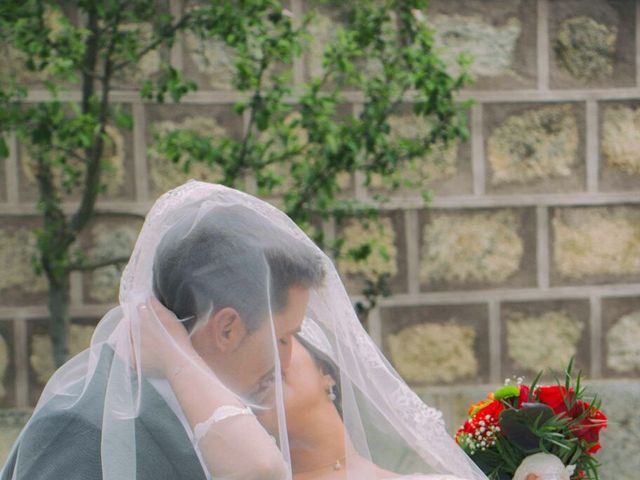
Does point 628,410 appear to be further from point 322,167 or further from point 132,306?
point 132,306

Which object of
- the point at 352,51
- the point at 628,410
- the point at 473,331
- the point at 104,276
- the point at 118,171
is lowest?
the point at 628,410

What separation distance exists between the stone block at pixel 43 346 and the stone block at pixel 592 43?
6.47 ft

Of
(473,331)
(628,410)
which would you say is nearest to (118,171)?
(473,331)

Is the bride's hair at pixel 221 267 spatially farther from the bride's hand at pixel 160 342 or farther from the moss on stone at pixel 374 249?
the moss on stone at pixel 374 249

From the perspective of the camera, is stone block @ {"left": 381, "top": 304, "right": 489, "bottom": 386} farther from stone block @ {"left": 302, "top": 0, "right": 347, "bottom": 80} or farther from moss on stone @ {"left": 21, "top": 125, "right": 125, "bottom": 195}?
moss on stone @ {"left": 21, "top": 125, "right": 125, "bottom": 195}

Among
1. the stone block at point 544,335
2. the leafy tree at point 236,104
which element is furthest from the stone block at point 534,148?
the stone block at point 544,335

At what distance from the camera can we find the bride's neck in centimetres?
192

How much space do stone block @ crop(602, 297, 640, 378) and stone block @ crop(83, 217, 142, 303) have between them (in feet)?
5.97

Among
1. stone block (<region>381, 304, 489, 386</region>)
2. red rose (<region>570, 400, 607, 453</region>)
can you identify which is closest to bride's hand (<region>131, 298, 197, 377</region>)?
red rose (<region>570, 400, 607, 453</region>)

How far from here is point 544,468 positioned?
2.17 m

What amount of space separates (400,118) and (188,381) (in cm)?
254

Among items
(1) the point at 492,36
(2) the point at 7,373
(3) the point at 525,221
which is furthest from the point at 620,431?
(2) the point at 7,373

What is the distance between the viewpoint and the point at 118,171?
157 inches

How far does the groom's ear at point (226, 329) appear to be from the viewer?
1.76 m
